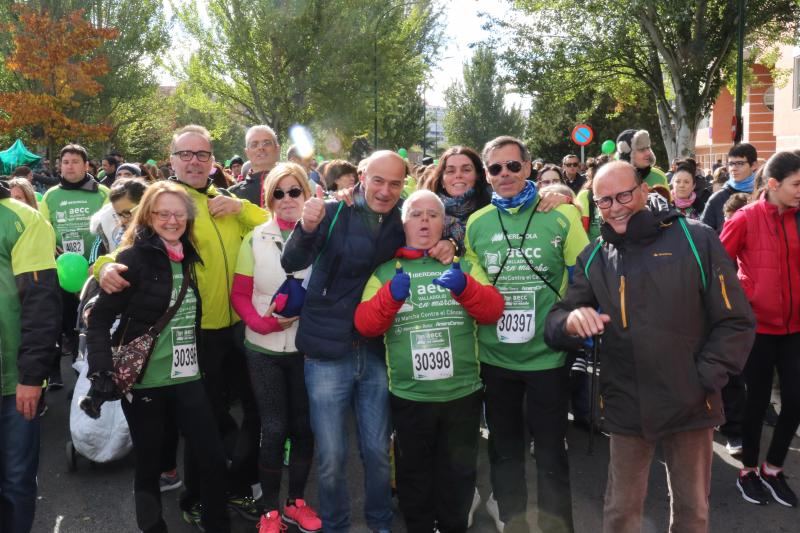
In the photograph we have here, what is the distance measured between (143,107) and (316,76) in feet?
46.5

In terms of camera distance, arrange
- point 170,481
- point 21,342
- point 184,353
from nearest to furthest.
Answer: point 21,342
point 184,353
point 170,481

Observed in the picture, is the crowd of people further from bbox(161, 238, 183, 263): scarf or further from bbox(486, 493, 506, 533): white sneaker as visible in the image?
bbox(486, 493, 506, 533): white sneaker

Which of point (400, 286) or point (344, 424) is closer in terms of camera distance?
point (400, 286)

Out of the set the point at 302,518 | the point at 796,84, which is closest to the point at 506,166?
the point at 302,518

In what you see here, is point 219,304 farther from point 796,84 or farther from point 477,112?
point 477,112

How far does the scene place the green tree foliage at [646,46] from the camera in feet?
64.5

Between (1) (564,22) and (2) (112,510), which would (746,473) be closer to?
(2) (112,510)

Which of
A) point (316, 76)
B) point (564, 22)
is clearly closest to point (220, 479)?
point (564, 22)

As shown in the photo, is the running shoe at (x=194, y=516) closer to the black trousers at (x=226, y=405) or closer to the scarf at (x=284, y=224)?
the black trousers at (x=226, y=405)

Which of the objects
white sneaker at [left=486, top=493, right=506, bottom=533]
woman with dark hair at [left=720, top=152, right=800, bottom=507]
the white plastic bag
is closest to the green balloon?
the white plastic bag

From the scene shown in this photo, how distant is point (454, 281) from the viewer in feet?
10.8

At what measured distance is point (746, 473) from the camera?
4.46m

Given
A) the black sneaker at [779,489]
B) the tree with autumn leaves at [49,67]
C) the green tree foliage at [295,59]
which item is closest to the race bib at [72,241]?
the black sneaker at [779,489]

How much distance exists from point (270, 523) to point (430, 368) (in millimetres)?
1296
